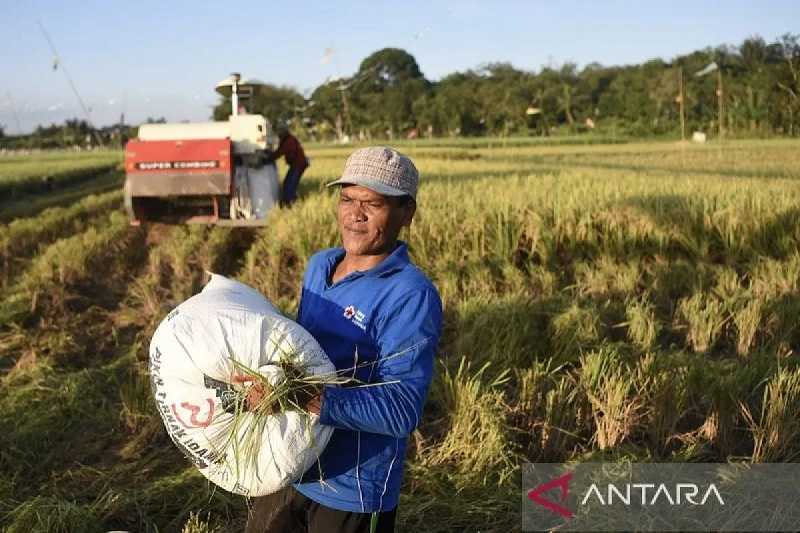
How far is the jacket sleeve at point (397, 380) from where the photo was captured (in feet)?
5.11

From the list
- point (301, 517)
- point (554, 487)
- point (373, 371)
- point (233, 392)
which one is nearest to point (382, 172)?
point (373, 371)

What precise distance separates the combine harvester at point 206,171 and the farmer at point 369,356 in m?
6.28

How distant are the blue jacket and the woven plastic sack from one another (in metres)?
0.07

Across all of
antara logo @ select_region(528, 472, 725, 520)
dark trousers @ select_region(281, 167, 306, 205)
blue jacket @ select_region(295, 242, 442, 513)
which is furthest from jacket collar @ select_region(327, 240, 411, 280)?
dark trousers @ select_region(281, 167, 306, 205)

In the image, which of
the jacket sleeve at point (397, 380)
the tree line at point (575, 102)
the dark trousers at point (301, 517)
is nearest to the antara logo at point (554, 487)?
the dark trousers at point (301, 517)

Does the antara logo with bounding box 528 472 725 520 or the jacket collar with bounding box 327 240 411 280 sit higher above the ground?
the jacket collar with bounding box 327 240 411 280

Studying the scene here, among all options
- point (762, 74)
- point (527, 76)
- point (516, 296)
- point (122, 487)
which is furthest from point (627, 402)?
point (527, 76)

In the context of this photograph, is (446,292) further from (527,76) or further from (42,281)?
(527,76)

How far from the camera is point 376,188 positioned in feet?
5.49

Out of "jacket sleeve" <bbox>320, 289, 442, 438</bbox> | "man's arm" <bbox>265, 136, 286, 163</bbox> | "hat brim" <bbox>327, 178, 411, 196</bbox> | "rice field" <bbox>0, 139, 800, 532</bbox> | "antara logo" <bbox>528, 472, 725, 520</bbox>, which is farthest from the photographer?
"man's arm" <bbox>265, 136, 286, 163</bbox>

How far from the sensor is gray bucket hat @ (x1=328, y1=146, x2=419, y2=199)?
1684mm

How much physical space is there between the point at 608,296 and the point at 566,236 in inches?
40.3

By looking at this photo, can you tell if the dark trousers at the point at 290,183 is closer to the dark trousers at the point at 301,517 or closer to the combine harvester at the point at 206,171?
the combine harvester at the point at 206,171

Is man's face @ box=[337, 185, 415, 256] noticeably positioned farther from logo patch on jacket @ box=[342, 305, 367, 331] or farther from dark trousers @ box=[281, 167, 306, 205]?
dark trousers @ box=[281, 167, 306, 205]
